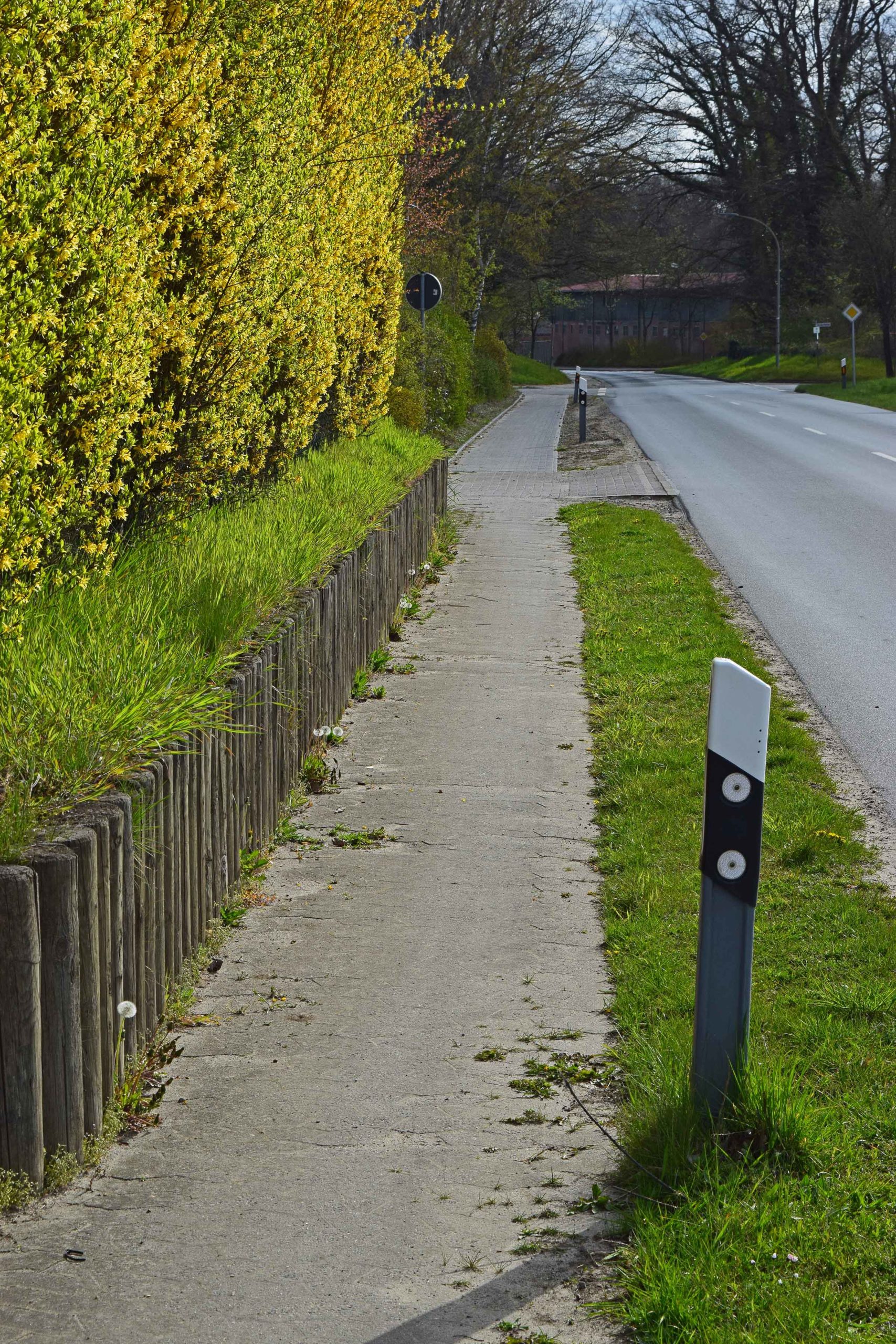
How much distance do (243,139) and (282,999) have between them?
5396 millimetres

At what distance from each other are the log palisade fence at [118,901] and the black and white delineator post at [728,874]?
4.87 feet

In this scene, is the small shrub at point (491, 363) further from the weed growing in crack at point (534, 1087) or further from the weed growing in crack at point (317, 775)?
the weed growing in crack at point (534, 1087)

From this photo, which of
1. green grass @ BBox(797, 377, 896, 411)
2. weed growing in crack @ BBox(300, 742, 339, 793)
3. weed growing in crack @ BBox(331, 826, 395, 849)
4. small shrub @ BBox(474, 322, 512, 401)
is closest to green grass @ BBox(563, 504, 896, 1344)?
weed growing in crack @ BBox(331, 826, 395, 849)

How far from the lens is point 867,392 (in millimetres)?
43531

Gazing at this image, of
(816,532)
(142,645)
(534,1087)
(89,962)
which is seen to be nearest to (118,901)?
(89,962)

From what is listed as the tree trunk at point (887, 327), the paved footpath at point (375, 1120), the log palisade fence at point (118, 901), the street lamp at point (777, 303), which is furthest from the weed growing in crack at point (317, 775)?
the street lamp at point (777, 303)

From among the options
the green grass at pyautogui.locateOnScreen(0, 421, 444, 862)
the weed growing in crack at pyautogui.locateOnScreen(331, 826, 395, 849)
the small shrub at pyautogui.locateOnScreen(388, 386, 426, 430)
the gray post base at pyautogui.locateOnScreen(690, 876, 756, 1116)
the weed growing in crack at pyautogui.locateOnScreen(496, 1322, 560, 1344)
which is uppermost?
the small shrub at pyautogui.locateOnScreen(388, 386, 426, 430)

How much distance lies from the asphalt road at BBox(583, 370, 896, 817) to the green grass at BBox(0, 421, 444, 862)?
3.05 meters

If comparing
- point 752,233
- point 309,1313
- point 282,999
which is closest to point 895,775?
point 282,999

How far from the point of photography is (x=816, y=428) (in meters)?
30.7

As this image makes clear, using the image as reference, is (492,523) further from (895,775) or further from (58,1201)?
(58,1201)

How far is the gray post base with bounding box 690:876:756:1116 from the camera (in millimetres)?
3441

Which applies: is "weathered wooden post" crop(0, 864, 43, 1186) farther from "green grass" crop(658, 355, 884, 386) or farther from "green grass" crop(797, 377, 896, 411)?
"green grass" crop(658, 355, 884, 386)

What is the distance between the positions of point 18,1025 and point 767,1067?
185cm
